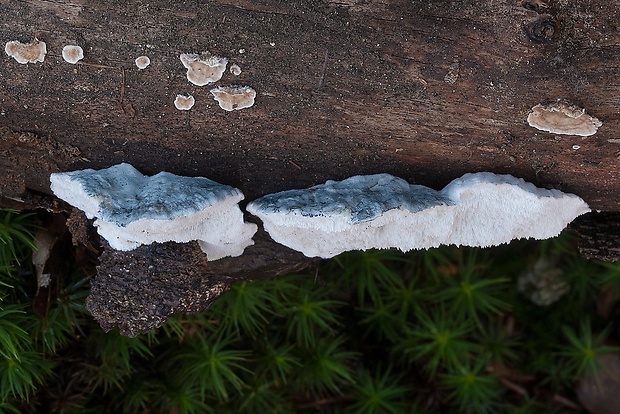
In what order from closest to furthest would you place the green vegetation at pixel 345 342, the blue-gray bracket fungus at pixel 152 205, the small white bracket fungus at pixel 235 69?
the blue-gray bracket fungus at pixel 152 205, the small white bracket fungus at pixel 235 69, the green vegetation at pixel 345 342

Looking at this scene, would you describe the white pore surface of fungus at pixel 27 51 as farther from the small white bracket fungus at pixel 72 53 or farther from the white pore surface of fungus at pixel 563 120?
the white pore surface of fungus at pixel 563 120

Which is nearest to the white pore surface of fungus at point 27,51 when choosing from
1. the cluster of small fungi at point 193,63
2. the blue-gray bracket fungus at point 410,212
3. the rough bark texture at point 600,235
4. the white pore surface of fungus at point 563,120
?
the cluster of small fungi at point 193,63

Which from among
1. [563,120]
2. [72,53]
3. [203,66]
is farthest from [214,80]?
[563,120]

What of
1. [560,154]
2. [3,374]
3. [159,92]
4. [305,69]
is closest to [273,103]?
[305,69]

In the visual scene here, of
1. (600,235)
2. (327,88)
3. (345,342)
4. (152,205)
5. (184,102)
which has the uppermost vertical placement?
(327,88)

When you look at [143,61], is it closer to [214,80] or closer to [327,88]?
[214,80]

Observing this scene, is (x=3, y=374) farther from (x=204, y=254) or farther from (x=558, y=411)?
(x=558, y=411)

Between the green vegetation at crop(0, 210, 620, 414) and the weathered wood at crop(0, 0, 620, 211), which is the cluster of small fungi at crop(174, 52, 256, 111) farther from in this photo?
the green vegetation at crop(0, 210, 620, 414)
